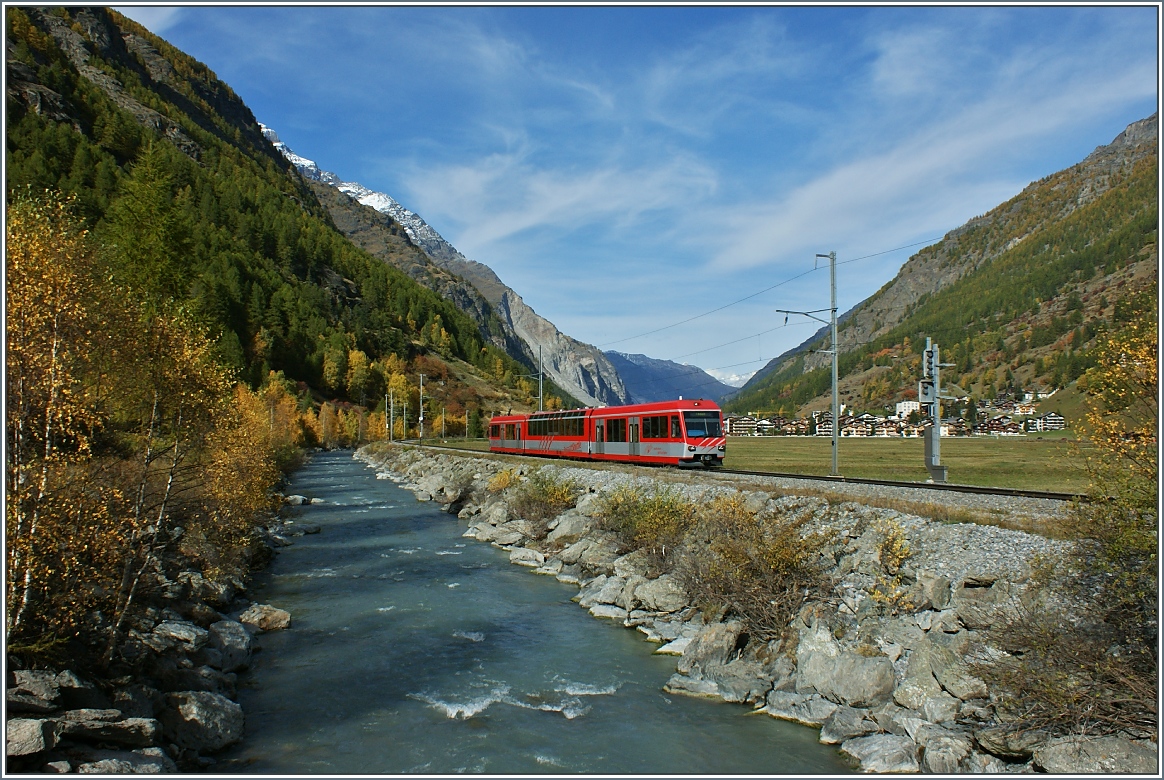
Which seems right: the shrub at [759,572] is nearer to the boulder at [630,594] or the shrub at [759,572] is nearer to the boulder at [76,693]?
the boulder at [630,594]

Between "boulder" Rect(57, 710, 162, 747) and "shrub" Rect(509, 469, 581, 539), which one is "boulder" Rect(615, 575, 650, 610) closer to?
"shrub" Rect(509, 469, 581, 539)

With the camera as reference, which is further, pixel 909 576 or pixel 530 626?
pixel 530 626

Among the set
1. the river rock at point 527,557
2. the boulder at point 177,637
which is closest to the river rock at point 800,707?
the boulder at point 177,637

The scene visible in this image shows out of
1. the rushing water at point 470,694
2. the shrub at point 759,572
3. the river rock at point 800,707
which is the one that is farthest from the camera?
the shrub at point 759,572

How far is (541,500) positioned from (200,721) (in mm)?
21787

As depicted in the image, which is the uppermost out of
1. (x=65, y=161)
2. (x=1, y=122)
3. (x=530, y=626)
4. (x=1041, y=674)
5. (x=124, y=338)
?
(x=65, y=161)

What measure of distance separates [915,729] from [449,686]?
8761 mm

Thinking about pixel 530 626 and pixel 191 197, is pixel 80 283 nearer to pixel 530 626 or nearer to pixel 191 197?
pixel 530 626

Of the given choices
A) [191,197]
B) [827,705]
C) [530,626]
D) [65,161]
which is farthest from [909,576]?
[191,197]

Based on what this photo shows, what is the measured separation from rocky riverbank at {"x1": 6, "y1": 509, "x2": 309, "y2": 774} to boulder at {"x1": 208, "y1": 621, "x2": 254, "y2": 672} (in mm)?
22

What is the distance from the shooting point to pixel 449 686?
44.7 ft

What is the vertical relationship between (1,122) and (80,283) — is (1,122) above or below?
above

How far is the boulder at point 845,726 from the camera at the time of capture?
10711mm

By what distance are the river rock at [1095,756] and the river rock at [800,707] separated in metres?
3.24
